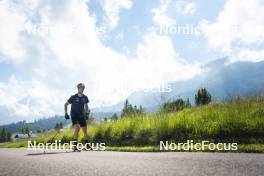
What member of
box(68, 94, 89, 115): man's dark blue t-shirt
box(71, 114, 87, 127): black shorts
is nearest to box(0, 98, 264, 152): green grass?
box(71, 114, 87, 127): black shorts

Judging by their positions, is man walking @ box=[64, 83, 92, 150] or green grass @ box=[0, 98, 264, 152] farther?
man walking @ box=[64, 83, 92, 150]

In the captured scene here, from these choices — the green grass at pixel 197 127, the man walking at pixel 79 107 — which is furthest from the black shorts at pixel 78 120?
the green grass at pixel 197 127

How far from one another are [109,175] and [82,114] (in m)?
7.99

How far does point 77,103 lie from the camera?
12023 mm

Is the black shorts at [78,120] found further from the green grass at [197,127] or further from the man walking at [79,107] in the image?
the green grass at [197,127]

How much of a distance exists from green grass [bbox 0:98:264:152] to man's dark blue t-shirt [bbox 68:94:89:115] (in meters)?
1.66

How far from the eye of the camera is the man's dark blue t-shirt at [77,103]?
1194 cm

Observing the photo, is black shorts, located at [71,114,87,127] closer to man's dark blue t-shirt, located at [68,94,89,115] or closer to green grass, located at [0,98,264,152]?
man's dark blue t-shirt, located at [68,94,89,115]

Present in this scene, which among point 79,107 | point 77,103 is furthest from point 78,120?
point 77,103

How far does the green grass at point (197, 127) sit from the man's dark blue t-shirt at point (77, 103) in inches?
65.5

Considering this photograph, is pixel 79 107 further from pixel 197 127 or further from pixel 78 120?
pixel 197 127

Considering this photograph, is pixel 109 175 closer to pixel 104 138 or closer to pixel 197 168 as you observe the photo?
pixel 197 168

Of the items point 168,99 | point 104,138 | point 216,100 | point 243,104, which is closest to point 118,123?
point 104,138

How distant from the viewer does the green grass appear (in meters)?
9.31
